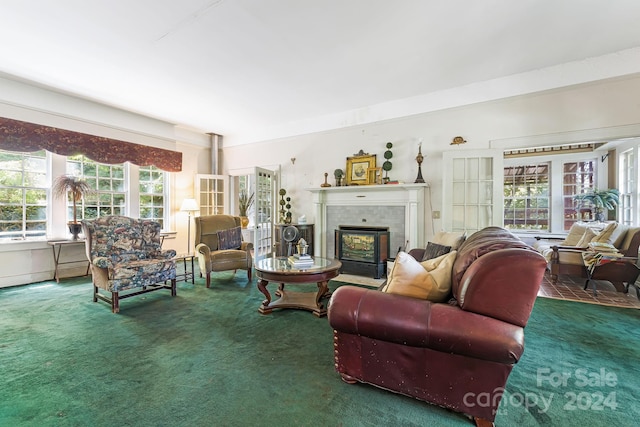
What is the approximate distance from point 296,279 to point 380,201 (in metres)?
2.47

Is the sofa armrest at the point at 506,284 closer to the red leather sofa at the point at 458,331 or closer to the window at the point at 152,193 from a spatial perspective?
the red leather sofa at the point at 458,331

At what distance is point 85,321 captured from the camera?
2.76 m

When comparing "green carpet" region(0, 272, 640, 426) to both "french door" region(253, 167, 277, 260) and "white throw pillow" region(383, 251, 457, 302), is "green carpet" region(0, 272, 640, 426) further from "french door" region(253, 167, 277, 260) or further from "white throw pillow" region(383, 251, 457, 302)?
"french door" region(253, 167, 277, 260)

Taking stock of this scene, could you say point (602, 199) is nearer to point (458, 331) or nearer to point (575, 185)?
point (575, 185)

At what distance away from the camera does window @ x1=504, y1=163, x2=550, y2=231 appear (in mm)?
6355

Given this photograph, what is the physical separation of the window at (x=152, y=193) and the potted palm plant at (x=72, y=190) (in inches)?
43.5

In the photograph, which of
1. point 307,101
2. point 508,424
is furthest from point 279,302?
point 307,101

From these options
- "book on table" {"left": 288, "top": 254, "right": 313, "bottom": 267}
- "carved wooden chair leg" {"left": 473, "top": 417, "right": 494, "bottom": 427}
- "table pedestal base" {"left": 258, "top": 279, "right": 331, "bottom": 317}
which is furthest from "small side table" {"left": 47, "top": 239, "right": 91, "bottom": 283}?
"carved wooden chair leg" {"left": 473, "top": 417, "right": 494, "bottom": 427}

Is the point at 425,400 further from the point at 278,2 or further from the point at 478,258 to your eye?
the point at 278,2

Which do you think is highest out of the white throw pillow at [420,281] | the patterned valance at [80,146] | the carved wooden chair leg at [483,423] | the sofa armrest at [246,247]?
the patterned valance at [80,146]

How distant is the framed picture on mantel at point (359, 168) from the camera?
481 cm

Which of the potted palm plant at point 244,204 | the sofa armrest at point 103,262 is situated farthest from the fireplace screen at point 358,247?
the sofa armrest at point 103,262

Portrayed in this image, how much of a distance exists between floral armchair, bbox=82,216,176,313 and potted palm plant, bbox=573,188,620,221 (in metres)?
7.41

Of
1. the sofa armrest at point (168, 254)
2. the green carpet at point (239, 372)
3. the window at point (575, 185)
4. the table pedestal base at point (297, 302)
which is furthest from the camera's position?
the window at point (575, 185)
